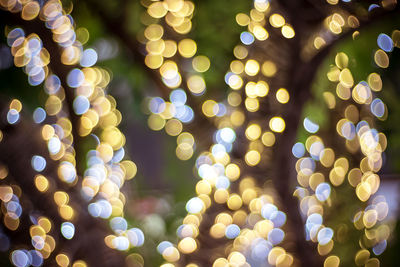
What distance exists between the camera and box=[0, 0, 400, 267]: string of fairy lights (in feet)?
2.05

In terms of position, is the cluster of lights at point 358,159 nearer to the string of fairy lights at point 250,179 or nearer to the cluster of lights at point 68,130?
the string of fairy lights at point 250,179

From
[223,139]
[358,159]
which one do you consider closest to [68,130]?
[223,139]

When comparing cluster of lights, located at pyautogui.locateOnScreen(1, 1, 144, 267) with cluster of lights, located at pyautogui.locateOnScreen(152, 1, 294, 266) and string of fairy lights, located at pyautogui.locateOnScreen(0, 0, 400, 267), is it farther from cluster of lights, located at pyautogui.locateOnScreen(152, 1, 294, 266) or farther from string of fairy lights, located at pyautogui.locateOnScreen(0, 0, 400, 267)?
cluster of lights, located at pyautogui.locateOnScreen(152, 1, 294, 266)

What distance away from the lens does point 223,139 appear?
737 millimetres

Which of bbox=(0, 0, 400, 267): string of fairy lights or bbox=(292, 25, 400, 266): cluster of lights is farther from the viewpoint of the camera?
bbox=(292, 25, 400, 266): cluster of lights

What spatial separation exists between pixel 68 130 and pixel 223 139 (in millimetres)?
318

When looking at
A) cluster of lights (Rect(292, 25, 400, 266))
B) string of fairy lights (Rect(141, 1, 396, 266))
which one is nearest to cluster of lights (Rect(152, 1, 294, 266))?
string of fairy lights (Rect(141, 1, 396, 266))

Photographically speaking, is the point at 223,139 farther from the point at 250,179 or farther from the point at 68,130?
the point at 68,130

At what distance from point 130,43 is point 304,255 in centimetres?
45

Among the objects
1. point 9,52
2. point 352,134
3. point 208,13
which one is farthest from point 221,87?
point 9,52

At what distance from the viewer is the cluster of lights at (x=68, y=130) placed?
0.62 meters

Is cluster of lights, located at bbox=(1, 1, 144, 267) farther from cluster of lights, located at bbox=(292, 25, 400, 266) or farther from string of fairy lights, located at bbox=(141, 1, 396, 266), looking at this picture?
cluster of lights, located at bbox=(292, 25, 400, 266)

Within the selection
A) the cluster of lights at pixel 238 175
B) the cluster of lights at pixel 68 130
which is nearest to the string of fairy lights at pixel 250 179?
the cluster of lights at pixel 238 175

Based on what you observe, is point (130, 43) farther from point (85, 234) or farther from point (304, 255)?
point (304, 255)
